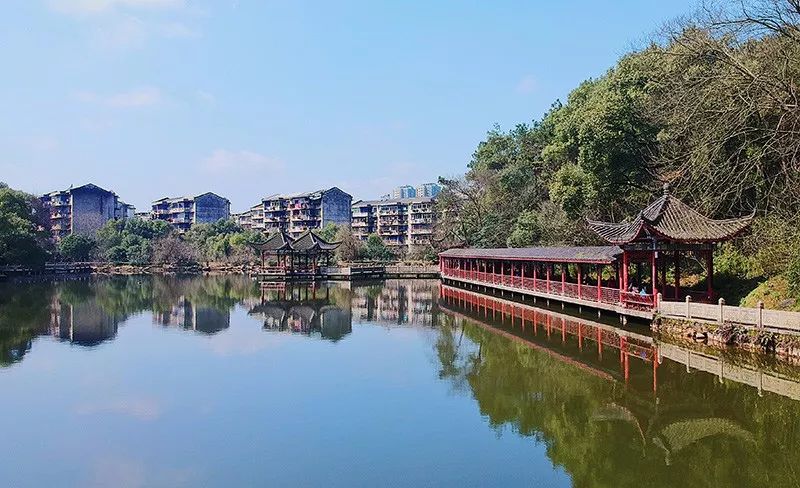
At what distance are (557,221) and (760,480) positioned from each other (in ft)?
88.8

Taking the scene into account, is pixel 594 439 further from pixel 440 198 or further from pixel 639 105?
pixel 440 198

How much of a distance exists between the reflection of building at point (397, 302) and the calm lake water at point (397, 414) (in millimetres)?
4844

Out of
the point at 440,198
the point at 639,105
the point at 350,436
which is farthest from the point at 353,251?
the point at 350,436

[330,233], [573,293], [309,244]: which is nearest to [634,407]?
[573,293]

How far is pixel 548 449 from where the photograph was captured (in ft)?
29.9

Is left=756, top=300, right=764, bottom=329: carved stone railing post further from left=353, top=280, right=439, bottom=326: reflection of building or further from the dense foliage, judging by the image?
left=353, top=280, right=439, bottom=326: reflection of building

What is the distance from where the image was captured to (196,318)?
26438 mm

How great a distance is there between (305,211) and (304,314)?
57.6m

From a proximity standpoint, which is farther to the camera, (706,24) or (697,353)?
(706,24)

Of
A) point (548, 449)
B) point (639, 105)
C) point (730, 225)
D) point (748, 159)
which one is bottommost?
point (548, 449)

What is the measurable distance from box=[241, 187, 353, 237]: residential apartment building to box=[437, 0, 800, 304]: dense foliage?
45.4 m

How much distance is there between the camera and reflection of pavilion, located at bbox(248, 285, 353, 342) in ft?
75.3

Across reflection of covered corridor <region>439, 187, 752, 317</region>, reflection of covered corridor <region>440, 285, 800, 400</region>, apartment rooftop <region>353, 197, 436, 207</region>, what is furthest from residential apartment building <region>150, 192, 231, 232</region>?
reflection of covered corridor <region>439, 187, 752, 317</region>

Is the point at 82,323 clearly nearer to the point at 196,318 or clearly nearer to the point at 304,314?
the point at 196,318
